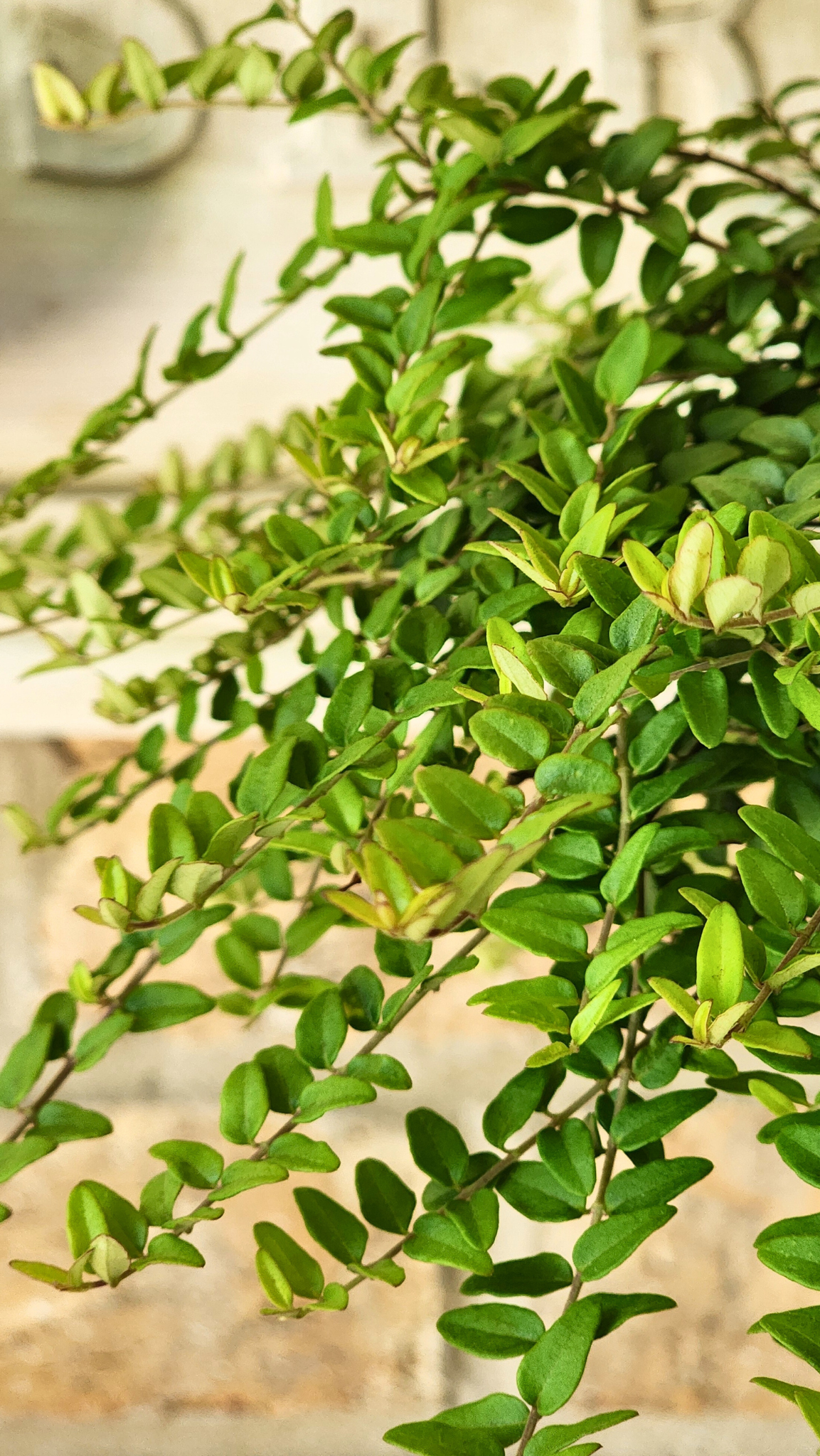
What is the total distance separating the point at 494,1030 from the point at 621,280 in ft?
1.70

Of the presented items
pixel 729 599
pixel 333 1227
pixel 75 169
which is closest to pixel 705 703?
pixel 729 599

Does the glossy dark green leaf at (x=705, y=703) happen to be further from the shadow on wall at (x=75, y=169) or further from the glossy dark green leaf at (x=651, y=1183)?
→ the shadow on wall at (x=75, y=169)

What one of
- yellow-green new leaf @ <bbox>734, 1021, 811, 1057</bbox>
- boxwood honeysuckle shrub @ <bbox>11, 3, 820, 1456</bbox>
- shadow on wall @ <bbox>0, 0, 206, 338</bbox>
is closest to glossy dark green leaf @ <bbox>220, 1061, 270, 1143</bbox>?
boxwood honeysuckle shrub @ <bbox>11, 3, 820, 1456</bbox>

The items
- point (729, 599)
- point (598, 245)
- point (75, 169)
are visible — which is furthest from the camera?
point (75, 169)

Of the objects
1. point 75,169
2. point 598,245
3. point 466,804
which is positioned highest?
point 75,169

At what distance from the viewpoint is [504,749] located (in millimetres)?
196

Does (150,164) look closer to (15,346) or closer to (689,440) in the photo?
(15,346)

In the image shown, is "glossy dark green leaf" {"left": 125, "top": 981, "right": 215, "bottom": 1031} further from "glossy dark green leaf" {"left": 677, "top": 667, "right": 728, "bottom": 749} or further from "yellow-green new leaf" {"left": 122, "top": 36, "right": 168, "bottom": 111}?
"yellow-green new leaf" {"left": 122, "top": 36, "right": 168, "bottom": 111}

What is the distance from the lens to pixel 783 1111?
226 millimetres

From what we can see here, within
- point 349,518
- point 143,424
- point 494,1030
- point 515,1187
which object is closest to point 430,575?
point 349,518

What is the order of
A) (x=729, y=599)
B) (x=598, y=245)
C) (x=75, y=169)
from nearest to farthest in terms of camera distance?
(x=729, y=599)
(x=598, y=245)
(x=75, y=169)

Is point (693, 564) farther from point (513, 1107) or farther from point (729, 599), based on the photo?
point (513, 1107)

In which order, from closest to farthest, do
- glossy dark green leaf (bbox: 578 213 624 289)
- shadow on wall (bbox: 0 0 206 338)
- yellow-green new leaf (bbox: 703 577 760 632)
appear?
yellow-green new leaf (bbox: 703 577 760 632) → glossy dark green leaf (bbox: 578 213 624 289) → shadow on wall (bbox: 0 0 206 338)

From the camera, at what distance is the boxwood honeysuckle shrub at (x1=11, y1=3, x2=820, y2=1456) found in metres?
0.20
